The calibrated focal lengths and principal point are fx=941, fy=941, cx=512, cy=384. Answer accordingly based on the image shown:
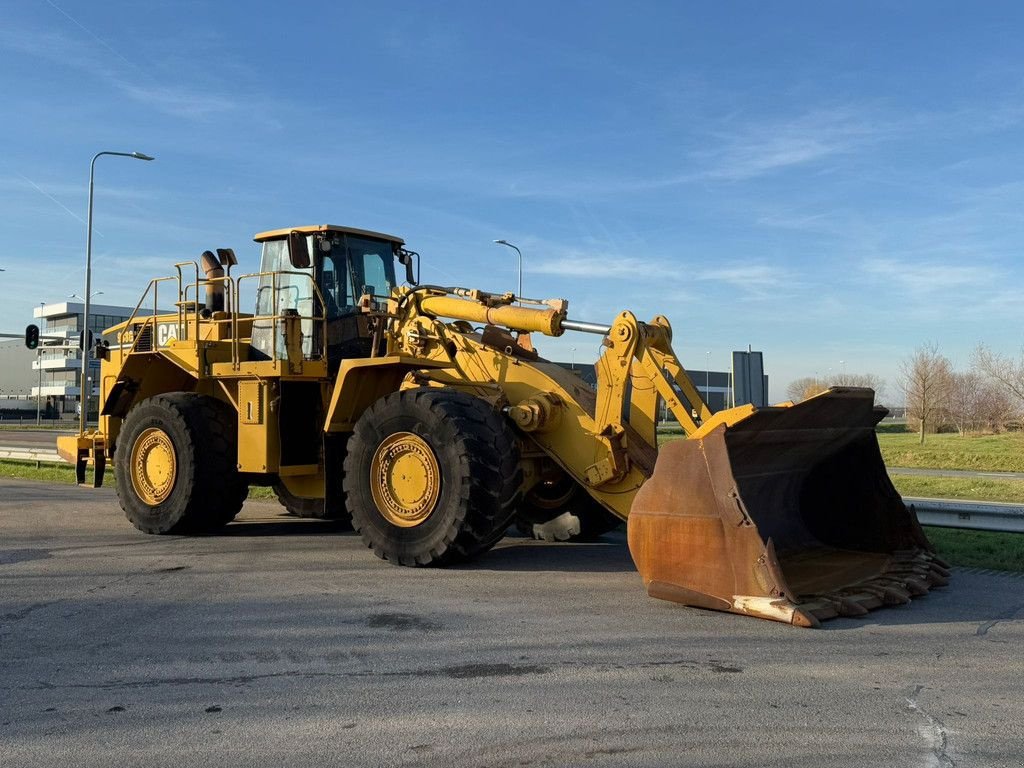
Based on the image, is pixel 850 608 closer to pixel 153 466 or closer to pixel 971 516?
pixel 971 516

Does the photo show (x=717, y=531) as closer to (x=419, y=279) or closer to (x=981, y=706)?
Result: (x=981, y=706)

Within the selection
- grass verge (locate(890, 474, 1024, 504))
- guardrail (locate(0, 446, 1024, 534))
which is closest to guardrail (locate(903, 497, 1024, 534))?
guardrail (locate(0, 446, 1024, 534))

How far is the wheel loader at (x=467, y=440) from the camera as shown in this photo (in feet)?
22.3

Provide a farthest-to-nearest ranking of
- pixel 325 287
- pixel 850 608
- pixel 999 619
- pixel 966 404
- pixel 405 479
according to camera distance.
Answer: pixel 966 404
pixel 325 287
pixel 405 479
pixel 999 619
pixel 850 608

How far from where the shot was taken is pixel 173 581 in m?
8.06

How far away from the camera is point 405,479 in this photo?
27.8 feet

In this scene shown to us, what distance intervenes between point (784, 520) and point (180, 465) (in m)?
6.61

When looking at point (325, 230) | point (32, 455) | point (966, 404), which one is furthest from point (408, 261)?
point (966, 404)

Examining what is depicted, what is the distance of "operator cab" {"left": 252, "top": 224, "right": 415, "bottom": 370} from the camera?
34.0ft

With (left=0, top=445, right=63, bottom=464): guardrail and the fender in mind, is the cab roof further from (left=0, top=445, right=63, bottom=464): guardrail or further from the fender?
(left=0, top=445, right=63, bottom=464): guardrail

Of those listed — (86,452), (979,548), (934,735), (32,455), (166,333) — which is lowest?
(934,735)

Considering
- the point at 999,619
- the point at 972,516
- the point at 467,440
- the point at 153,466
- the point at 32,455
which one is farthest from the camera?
the point at 32,455

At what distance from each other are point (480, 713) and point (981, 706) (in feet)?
8.18

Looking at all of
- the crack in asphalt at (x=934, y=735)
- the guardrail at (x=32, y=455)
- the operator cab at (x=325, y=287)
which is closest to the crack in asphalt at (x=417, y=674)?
the crack in asphalt at (x=934, y=735)
